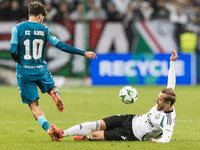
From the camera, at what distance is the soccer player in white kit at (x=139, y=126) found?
698 cm

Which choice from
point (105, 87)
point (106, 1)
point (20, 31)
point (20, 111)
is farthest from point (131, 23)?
point (20, 31)

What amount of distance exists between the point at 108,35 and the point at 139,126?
13434mm

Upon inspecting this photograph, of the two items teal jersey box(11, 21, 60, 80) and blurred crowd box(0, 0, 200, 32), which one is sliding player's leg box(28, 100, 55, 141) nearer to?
teal jersey box(11, 21, 60, 80)

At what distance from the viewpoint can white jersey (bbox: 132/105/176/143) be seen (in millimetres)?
6891

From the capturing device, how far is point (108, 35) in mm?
20438

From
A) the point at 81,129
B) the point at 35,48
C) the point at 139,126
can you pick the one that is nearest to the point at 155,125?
the point at 139,126

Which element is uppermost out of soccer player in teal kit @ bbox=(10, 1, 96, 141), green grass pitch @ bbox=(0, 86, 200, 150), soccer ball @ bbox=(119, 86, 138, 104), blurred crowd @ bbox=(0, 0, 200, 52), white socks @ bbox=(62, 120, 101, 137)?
blurred crowd @ bbox=(0, 0, 200, 52)

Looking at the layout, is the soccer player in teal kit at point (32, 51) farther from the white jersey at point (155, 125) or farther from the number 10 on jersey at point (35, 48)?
the white jersey at point (155, 125)

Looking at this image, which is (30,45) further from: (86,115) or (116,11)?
(116,11)

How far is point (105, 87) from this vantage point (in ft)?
64.5

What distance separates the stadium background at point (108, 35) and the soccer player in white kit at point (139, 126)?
1269 cm

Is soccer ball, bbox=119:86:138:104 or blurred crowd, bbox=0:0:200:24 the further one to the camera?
blurred crowd, bbox=0:0:200:24

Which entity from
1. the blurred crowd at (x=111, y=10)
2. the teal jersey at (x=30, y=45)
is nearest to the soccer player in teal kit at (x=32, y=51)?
the teal jersey at (x=30, y=45)

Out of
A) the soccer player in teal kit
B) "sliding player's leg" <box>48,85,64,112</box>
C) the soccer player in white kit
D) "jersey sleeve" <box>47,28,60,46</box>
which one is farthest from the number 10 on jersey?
the soccer player in white kit
